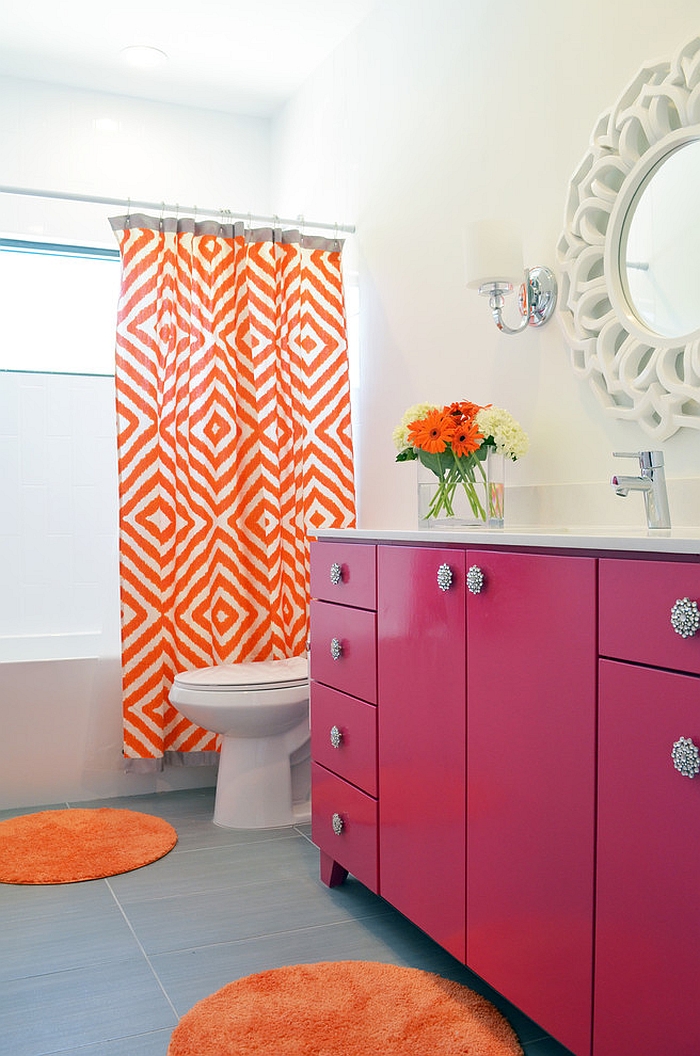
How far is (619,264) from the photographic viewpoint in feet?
6.48

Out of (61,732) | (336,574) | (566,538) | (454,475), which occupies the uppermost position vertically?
(454,475)

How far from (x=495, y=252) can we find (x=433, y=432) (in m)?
0.43

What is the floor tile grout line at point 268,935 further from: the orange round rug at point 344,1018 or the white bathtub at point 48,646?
the white bathtub at point 48,646

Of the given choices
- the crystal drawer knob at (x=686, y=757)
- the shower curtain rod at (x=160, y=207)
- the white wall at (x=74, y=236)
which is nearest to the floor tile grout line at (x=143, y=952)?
the white wall at (x=74, y=236)

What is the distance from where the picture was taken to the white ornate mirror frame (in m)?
1.78

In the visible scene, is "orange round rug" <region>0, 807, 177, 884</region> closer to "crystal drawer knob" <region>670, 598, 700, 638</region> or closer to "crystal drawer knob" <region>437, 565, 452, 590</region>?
"crystal drawer knob" <region>437, 565, 452, 590</region>

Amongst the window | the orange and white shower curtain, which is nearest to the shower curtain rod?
the orange and white shower curtain

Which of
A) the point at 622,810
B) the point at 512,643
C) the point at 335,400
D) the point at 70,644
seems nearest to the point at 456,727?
the point at 512,643

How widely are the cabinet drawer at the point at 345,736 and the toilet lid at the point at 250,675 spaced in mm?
404

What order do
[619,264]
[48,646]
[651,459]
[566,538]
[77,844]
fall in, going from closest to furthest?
[566,538] → [651,459] → [619,264] → [77,844] → [48,646]

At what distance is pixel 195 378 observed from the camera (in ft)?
10.4

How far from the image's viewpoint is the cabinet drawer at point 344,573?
2.14 m

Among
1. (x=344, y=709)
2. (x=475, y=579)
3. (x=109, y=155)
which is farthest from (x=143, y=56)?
(x=475, y=579)

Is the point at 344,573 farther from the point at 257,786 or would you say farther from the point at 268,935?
the point at 257,786
